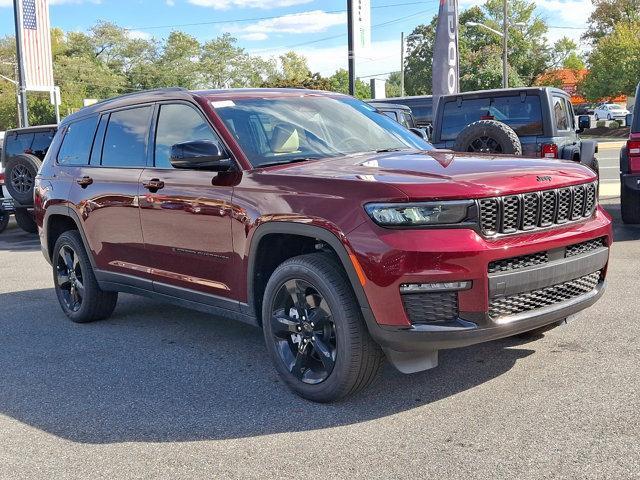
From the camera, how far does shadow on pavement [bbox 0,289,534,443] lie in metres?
3.93

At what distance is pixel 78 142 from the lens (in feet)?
20.9

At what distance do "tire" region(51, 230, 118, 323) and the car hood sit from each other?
2.57 m

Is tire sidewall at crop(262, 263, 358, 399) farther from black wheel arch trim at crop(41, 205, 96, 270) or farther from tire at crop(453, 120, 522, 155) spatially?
tire at crop(453, 120, 522, 155)

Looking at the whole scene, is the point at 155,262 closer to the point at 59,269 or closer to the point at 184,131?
the point at 184,131

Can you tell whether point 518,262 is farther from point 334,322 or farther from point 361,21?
point 361,21

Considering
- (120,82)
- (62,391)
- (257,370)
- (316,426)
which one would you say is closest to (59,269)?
(62,391)

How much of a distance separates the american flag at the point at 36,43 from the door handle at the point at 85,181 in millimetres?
16672

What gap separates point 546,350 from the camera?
15.9ft

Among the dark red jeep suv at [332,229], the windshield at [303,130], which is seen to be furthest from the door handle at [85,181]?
the windshield at [303,130]

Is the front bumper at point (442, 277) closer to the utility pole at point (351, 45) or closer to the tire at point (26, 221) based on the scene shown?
the tire at point (26, 221)

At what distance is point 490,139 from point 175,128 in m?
5.06

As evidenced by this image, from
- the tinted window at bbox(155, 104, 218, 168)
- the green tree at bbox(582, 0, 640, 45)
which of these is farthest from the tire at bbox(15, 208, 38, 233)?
the green tree at bbox(582, 0, 640, 45)

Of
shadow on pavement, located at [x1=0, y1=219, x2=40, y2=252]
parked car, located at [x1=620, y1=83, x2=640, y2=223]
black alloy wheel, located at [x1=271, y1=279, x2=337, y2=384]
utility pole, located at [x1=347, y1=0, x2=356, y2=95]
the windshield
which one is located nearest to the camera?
black alloy wheel, located at [x1=271, y1=279, x2=337, y2=384]

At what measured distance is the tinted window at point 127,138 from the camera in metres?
5.44
